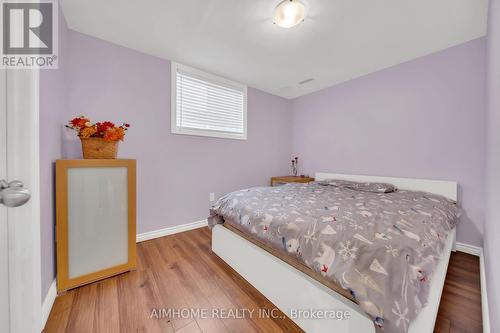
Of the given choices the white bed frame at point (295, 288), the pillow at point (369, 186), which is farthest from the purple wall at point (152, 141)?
the pillow at point (369, 186)

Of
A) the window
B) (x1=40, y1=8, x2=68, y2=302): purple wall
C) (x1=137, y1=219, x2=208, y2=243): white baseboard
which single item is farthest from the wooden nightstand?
(x1=40, y1=8, x2=68, y2=302): purple wall

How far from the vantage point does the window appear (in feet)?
8.16

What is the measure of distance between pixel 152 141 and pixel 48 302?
1604 millimetres

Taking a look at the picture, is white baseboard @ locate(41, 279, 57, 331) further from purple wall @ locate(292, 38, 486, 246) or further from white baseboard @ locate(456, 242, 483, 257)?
white baseboard @ locate(456, 242, 483, 257)

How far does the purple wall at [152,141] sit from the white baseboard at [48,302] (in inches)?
35.5

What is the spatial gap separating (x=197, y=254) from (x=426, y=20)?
10.1ft

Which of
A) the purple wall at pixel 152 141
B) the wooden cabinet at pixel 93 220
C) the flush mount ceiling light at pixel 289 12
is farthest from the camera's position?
the purple wall at pixel 152 141

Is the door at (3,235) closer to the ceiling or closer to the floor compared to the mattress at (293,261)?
closer to the ceiling

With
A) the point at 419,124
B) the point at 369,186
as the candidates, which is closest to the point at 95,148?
the point at 369,186

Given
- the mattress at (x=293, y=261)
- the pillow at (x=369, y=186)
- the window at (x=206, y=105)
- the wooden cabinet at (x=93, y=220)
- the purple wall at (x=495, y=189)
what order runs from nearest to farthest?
the purple wall at (x=495, y=189) → the mattress at (x=293, y=261) → the wooden cabinet at (x=93, y=220) → the pillow at (x=369, y=186) → the window at (x=206, y=105)

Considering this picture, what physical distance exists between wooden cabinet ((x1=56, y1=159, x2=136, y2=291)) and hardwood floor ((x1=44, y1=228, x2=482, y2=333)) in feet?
0.39

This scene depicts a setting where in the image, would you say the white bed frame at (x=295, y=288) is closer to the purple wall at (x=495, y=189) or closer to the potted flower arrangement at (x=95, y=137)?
the purple wall at (x=495, y=189)

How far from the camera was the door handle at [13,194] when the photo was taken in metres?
0.58

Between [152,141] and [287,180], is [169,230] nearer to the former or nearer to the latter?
[152,141]
